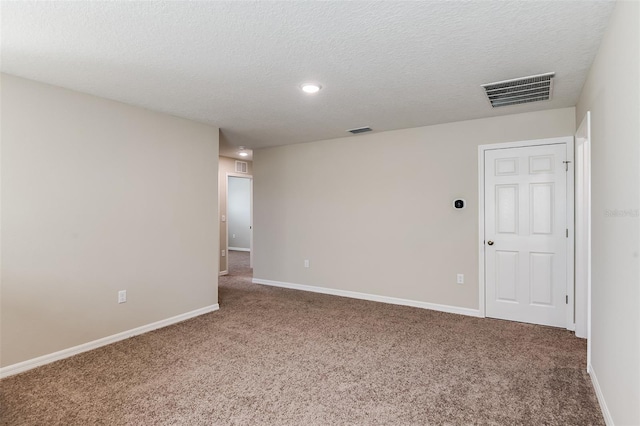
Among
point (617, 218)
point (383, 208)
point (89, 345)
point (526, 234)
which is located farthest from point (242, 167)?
point (617, 218)

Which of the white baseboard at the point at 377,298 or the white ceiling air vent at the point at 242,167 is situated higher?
the white ceiling air vent at the point at 242,167

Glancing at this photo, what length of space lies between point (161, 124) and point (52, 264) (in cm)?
178

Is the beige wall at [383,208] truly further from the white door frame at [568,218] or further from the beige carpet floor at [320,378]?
the beige carpet floor at [320,378]

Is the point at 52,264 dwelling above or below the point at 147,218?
below

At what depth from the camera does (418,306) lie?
4.45 meters

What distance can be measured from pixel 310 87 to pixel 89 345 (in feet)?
10.3

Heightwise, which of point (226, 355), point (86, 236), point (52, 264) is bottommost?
point (226, 355)

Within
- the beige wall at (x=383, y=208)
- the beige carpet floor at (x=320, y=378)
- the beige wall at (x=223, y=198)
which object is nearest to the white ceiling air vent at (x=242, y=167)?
the beige wall at (x=223, y=198)

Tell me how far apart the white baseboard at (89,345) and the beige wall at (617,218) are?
3908mm

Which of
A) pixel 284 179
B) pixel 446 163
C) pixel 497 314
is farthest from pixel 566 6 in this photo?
pixel 284 179

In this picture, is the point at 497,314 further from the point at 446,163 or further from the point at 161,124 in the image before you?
the point at 161,124

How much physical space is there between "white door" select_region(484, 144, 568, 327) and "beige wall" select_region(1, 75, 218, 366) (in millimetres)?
3563

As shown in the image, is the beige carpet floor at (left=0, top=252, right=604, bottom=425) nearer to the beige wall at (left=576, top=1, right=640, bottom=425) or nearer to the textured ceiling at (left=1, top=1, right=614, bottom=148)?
the beige wall at (left=576, top=1, right=640, bottom=425)

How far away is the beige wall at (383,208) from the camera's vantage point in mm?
4125
